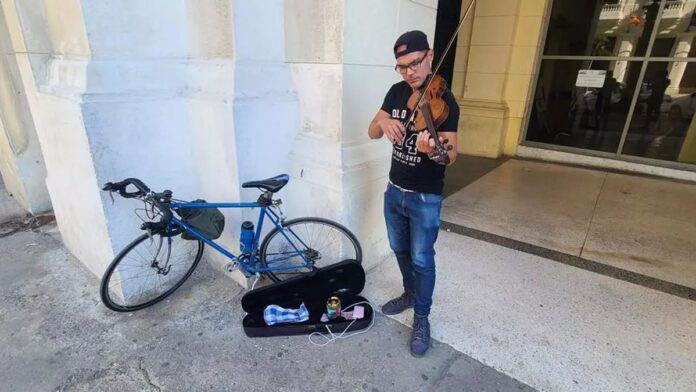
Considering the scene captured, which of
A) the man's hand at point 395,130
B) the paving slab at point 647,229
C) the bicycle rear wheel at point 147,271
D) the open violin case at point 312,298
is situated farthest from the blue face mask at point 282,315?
the paving slab at point 647,229

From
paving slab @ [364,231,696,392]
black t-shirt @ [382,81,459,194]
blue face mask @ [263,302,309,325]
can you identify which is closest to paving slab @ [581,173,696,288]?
paving slab @ [364,231,696,392]

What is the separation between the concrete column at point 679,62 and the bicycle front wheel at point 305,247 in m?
5.55

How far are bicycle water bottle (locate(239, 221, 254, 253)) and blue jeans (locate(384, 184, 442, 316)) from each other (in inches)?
33.9

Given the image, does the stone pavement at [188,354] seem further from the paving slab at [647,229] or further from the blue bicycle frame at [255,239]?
the paving slab at [647,229]

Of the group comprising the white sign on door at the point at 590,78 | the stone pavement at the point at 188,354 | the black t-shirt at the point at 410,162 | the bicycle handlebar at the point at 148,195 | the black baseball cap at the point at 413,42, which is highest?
the black baseball cap at the point at 413,42

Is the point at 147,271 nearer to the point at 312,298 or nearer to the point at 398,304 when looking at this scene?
the point at 312,298

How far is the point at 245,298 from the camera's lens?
224cm

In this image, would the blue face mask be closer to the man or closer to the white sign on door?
the man

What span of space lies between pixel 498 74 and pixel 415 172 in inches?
197

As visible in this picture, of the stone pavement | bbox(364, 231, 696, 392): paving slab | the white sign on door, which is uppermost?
the white sign on door

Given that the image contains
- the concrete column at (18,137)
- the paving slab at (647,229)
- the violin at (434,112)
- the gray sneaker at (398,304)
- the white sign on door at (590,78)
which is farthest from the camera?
the white sign on door at (590,78)

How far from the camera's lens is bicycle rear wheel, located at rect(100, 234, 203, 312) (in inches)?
90.4

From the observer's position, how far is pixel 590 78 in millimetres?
5691

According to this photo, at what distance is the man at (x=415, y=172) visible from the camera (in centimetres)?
169
